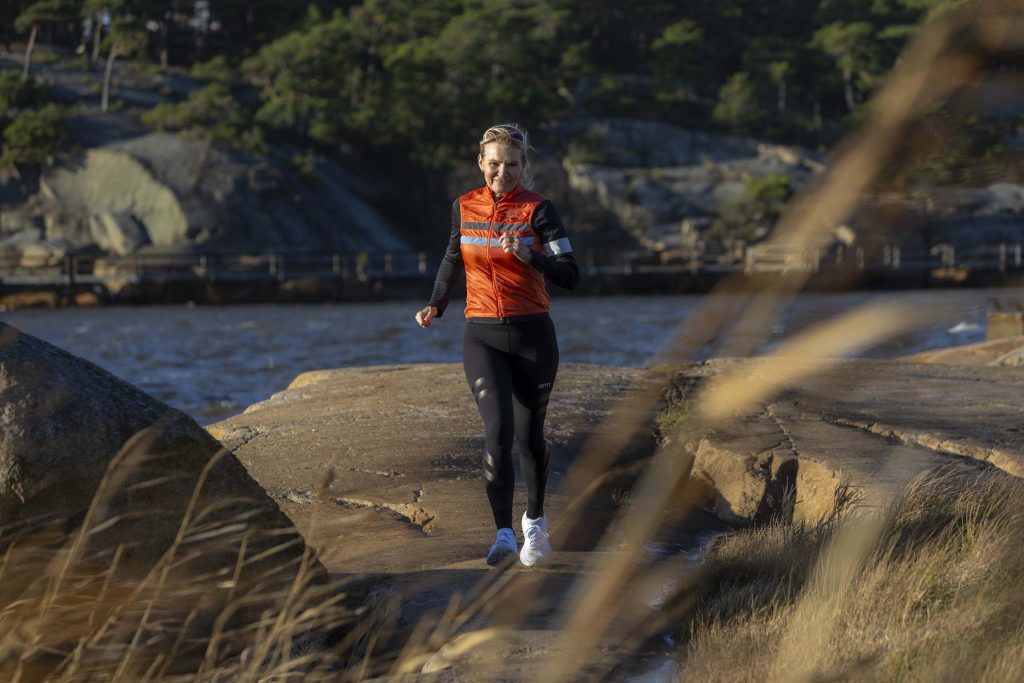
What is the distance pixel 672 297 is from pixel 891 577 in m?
50.2

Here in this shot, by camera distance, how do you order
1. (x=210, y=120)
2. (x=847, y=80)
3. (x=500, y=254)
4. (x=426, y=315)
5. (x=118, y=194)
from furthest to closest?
(x=847, y=80)
(x=210, y=120)
(x=118, y=194)
(x=426, y=315)
(x=500, y=254)

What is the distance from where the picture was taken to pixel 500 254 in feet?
14.2

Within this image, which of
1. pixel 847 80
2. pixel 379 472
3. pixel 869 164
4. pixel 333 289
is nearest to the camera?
pixel 869 164

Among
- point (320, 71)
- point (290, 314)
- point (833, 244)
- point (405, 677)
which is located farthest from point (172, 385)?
point (320, 71)

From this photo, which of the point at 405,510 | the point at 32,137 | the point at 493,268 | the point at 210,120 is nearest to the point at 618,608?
the point at 493,268

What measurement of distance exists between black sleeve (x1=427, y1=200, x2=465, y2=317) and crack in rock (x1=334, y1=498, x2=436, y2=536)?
0.97 meters

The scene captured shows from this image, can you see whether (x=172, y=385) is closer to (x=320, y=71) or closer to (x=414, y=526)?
(x=414, y=526)

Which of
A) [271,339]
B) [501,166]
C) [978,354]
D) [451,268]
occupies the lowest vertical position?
[271,339]

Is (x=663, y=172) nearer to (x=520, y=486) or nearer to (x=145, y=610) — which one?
(x=520, y=486)

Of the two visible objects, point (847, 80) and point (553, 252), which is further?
point (847, 80)

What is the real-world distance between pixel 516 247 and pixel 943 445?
3141mm

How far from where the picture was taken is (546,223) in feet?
14.3

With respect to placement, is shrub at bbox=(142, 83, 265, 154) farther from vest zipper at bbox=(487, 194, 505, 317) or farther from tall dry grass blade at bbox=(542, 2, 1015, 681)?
tall dry grass blade at bbox=(542, 2, 1015, 681)

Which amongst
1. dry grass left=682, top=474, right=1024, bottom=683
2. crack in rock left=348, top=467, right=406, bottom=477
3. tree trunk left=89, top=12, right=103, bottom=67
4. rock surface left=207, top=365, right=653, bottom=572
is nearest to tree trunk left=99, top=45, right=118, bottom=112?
tree trunk left=89, top=12, right=103, bottom=67
